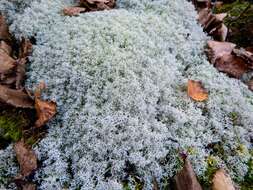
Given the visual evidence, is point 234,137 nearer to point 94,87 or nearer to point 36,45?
point 94,87

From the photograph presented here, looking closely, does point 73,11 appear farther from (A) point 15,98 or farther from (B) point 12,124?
(B) point 12,124

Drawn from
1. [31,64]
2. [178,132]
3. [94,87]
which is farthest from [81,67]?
[178,132]

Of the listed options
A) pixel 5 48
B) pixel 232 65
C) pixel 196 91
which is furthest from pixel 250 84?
pixel 5 48

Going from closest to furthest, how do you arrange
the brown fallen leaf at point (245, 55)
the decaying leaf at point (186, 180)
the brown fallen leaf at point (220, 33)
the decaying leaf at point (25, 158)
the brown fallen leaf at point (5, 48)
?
the decaying leaf at point (186, 180) → the decaying leaf at point (25, 158) → the brown fallen leaf at point (5, 48) → the brown fallen leaf at point (245, 55) → the brown fallen leaf at point (220, 33)

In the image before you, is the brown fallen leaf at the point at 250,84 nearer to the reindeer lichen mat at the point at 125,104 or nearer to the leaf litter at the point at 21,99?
the reindeer lichen mat at the point at 125,104

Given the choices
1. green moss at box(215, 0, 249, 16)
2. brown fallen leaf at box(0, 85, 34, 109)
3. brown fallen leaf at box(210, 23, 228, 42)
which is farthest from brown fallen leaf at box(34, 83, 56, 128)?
green moss at box(215, 0, 249, 16)

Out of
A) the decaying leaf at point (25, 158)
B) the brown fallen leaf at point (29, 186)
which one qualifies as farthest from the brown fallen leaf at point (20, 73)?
the brown fallen leaf at point (29, 186)
